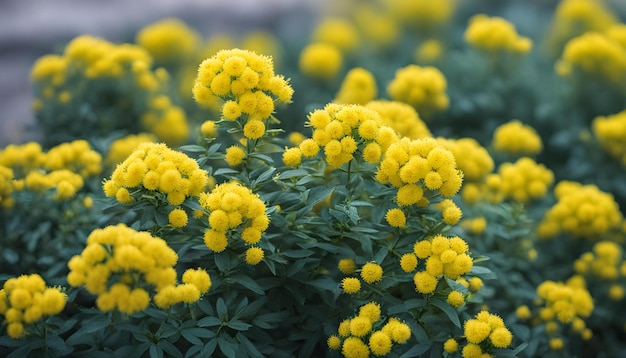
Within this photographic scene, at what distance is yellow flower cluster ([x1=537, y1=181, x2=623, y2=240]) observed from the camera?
3676 mm

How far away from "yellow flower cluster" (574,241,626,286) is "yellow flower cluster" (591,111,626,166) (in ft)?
2.82

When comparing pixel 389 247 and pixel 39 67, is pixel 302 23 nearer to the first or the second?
pixel 39 67

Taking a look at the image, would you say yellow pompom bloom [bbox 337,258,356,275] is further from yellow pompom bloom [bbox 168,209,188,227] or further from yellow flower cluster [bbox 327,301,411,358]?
yellow pompom bloom [bbox 168,209,188,227]

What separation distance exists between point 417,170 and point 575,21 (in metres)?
4.22

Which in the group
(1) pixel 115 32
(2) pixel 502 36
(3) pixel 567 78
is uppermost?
(2) pixel 502 36

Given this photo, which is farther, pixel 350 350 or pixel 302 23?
pixel 302 23

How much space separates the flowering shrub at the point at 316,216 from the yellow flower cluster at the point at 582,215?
1 centimetres

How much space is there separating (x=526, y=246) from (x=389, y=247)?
4.17 ft

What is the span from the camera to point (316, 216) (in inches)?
112

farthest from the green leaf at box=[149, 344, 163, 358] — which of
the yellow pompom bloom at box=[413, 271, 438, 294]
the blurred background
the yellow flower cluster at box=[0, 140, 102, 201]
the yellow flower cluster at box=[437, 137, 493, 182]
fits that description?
the blurred background

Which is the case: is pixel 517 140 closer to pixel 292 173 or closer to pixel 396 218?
pixel 396 218

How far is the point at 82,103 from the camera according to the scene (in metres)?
4.24

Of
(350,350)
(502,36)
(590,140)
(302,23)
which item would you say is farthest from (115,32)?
(350,350)

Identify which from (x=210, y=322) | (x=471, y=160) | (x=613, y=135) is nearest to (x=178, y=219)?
(x=210, y=322)
